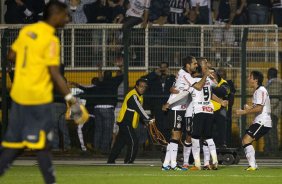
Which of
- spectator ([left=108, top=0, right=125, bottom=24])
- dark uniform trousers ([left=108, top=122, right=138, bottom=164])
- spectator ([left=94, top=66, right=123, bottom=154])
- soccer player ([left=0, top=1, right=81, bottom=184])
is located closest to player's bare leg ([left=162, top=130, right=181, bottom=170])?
dark uniform trousers ([left=108, top=122, right=138, bottom=164])

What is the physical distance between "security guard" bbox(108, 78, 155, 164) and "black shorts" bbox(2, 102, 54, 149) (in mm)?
10240

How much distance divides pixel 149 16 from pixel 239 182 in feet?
36.8

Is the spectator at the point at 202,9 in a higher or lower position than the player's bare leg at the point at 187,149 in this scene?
higher

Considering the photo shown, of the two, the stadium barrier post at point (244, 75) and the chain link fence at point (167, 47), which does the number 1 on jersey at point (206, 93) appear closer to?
the chain link fence at point (167, 47)

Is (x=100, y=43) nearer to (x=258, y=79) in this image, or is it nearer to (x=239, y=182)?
(x=258, y=79)

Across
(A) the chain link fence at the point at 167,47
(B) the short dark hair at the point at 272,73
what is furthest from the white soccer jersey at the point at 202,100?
(B) the short dark hair at the point at 272,73

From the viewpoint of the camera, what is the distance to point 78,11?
2741 centimetres

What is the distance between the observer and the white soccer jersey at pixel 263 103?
2003 centimetres

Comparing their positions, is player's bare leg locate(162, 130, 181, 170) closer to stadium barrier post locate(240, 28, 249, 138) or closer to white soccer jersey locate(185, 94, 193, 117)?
white soccer jersey locate(185, 94, 193, 117)

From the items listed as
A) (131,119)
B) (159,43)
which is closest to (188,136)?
(131,119)

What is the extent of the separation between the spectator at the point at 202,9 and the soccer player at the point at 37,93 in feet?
52.1

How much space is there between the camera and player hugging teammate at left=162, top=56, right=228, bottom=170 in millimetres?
20141

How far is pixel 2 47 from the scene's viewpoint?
26.0 meters

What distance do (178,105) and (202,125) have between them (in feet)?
2.17
